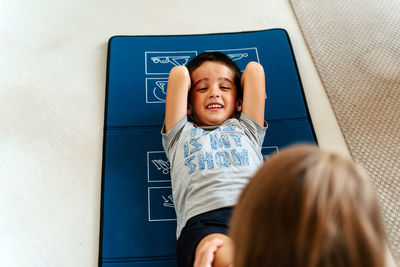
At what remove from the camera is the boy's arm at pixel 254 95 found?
1.19 meters

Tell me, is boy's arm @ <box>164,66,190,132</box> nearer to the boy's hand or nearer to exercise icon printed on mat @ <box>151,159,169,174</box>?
exercise icon printed on mat @ <box>151,159,169,174</box>

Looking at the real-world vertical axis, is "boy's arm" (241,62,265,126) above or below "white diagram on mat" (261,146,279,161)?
above

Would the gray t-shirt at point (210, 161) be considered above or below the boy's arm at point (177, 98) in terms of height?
below

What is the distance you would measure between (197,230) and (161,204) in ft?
0.81

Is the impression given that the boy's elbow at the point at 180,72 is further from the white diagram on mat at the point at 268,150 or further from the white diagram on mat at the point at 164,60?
the white diagram on mat at the point at 268,150

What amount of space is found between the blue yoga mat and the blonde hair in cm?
69

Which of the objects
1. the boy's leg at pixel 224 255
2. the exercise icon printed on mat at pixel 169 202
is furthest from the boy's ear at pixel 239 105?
the boy's leg at pixel 224 255

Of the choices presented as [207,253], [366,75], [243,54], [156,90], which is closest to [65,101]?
[156,90]

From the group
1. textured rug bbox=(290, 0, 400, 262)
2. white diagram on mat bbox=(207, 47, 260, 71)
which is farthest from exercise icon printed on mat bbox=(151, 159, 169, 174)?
textured rug bbox=(290, 0, 400, 262)

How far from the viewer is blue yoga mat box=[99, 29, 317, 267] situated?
1.14m

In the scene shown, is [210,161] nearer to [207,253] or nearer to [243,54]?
[207,253]

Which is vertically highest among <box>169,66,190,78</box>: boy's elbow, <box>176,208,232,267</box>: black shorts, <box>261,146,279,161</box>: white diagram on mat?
<box>169,66,190,78</box>: boy's elbow

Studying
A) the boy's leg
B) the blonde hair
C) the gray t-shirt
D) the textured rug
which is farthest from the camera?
the textured rug

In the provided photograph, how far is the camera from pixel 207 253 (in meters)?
0.83
